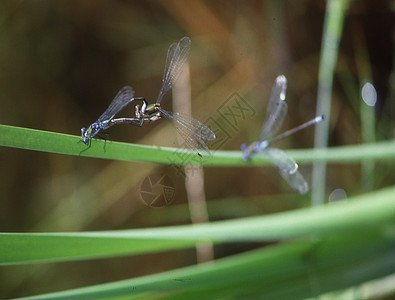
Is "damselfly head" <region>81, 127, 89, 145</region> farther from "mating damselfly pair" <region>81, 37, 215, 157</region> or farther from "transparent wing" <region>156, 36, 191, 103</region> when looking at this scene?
"transparent wing" <region>156, 36, 191, 103</region>

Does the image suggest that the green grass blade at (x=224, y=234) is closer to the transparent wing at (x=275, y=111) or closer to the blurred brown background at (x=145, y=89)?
the transparent wing at (x=275, y=111)

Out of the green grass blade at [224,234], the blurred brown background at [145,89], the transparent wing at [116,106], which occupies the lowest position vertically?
the green grass blade at [224,234]

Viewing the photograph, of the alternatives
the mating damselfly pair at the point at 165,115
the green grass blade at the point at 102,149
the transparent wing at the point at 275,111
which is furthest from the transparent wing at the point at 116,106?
the transparent wing at the point at 275,111

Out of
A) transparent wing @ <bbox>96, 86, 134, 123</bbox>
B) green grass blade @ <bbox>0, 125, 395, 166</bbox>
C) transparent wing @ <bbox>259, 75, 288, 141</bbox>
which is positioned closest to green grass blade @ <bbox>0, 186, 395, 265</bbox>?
green grass blade @ <bbox>0, 125, 395, 166</bbox>

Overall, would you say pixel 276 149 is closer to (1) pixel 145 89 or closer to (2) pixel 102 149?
(2) pixel 102 149

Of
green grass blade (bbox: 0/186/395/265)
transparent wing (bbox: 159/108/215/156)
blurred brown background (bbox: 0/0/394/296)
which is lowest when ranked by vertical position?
green grass blade (bbox: 0/186/395/265)

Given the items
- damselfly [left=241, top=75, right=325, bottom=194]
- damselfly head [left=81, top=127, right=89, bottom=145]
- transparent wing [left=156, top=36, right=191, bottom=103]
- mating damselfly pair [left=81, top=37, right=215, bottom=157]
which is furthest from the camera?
damselfly [left=241, top=75, right=325, bottom=194]
